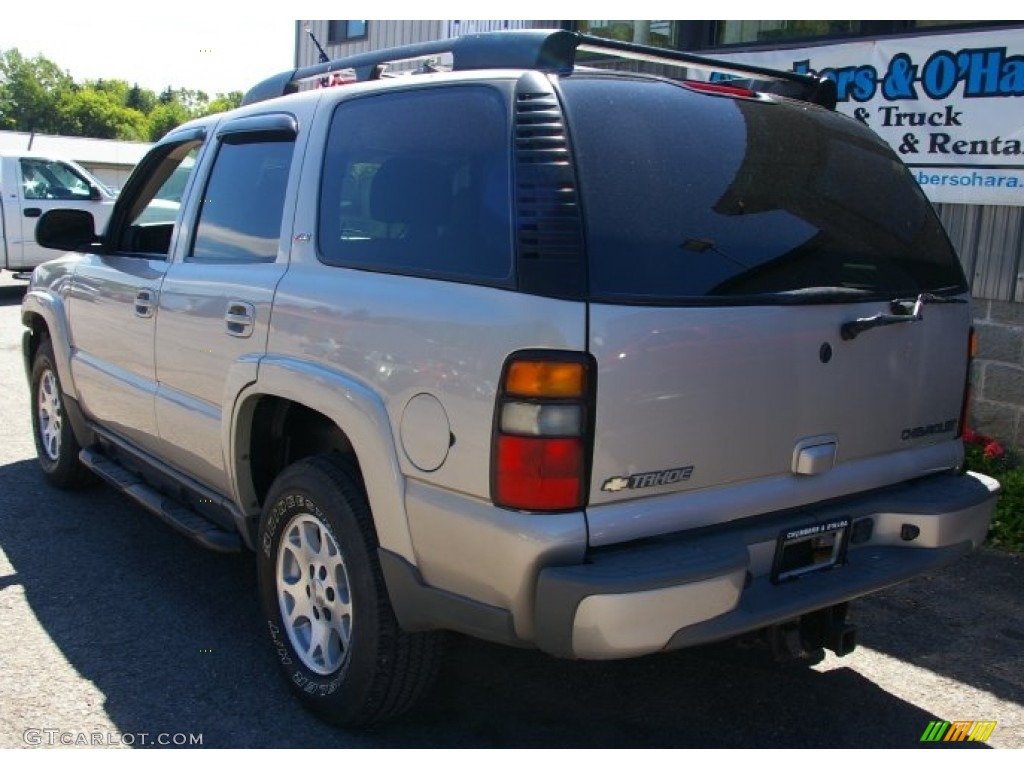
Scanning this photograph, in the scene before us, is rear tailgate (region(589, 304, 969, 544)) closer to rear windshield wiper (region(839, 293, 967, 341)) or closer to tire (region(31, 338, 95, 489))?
rear windshield wiper (region(839, 293, 967, 341))

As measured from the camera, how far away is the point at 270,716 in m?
3.35

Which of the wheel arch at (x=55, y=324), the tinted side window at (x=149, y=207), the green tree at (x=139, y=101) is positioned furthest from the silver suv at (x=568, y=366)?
the green tree at (x=139, y=101)

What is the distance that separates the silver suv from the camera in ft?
8.48

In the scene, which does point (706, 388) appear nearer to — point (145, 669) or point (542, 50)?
point (542, 50)

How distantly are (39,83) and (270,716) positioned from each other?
12802cm

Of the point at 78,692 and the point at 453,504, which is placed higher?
the point at 453,504

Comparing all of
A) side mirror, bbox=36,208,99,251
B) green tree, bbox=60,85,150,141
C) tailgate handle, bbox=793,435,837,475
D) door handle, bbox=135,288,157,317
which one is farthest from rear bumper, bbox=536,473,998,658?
green tree, bbox=60,85,150,141

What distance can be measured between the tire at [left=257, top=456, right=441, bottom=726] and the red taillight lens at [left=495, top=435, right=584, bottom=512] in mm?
637

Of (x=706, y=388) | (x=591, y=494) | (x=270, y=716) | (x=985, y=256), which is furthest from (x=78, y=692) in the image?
(x=985, y=256)

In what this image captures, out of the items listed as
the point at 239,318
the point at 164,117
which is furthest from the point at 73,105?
the point at 239,318

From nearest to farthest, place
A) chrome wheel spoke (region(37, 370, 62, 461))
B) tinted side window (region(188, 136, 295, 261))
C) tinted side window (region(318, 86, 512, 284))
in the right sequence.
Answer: tinted side window (region(318, 86, 512, 284))
tinted side window (region(188, 136, 295, 261))
chrome wheel spoke (region(37, 370, 62, 461))

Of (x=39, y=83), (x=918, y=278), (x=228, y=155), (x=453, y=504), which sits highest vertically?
(x=39, y=83)

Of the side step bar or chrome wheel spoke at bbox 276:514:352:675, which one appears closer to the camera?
chrome wheel spoke at bbox 276:514:352:675

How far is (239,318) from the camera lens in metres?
3.58
